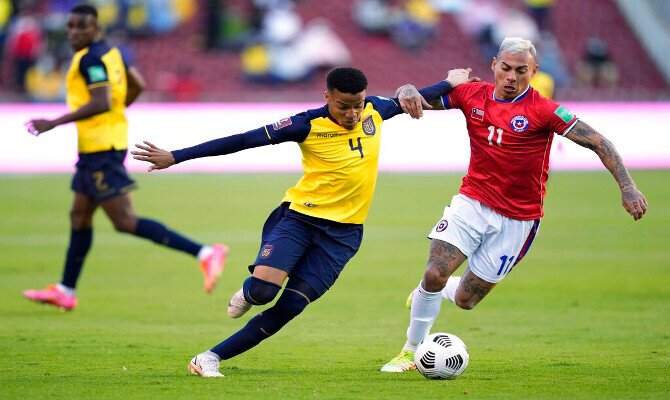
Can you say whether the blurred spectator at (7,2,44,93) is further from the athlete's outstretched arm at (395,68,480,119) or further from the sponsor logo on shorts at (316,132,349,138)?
the sponsor logo on shorts at (316,132,349,138)

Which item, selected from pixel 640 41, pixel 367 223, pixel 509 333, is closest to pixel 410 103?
pixel 509 333

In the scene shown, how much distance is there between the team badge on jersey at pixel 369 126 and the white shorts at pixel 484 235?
789 mm

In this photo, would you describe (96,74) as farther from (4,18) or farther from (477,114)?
(4,18)

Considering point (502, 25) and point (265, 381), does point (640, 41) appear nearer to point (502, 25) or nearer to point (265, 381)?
point (502, 25)

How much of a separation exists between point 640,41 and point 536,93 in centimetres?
2638

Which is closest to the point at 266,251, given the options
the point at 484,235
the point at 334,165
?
the point at 334,165

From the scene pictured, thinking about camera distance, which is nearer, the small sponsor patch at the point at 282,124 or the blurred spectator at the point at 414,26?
the small sponsor patch at the point at 282,124

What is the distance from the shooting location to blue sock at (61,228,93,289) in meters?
10.5

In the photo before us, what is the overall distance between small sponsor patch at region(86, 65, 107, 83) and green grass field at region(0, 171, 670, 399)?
2093 mm

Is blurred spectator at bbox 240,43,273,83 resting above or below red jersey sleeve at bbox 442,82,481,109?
below

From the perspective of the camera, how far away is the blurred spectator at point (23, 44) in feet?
89.2

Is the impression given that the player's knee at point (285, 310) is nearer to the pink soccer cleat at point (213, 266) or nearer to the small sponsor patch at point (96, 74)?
the pink soccer cleat at point (213, 266)

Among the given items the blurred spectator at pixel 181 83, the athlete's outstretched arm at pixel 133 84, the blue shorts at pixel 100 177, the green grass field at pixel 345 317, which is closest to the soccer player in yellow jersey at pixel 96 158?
the blue shorts at pixel 100 177

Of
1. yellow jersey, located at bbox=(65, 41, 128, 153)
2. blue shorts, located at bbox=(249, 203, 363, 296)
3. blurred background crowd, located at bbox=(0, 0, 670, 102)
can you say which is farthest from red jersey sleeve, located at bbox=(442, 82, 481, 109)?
blurred background crowd, located at bbox=(0, 0, 670, 102)
